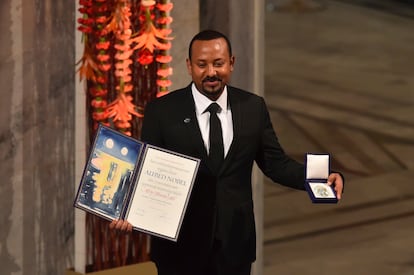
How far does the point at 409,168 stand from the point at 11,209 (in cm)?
420

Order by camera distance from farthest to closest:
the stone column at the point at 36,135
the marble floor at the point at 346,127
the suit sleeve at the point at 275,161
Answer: the marble floor at the point at 346,127, the stone column at the point at 36,135, the suit sleeve at the point at 275,161

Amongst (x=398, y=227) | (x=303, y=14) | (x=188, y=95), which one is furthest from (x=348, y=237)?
(x=303, y=14)

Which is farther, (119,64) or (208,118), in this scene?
(119,64)

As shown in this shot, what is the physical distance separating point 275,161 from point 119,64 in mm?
1631

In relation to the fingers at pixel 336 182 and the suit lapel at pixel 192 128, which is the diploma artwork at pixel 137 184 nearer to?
the suit lapel at pixel 192 128

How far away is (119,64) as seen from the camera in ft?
20.1

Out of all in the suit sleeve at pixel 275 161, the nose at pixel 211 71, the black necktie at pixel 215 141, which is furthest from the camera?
the suit sleeve at pixel 275 161

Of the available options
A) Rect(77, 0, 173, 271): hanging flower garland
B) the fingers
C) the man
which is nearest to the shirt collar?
the man

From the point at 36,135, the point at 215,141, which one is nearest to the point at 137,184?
the point at 215,141

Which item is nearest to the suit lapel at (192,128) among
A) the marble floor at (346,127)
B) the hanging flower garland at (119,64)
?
the hanging flower garland at (119,64)

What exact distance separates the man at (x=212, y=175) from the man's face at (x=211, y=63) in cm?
5

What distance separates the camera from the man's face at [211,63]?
450 cm

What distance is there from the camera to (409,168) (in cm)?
948

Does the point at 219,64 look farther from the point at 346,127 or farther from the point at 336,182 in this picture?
the point at 346,127
